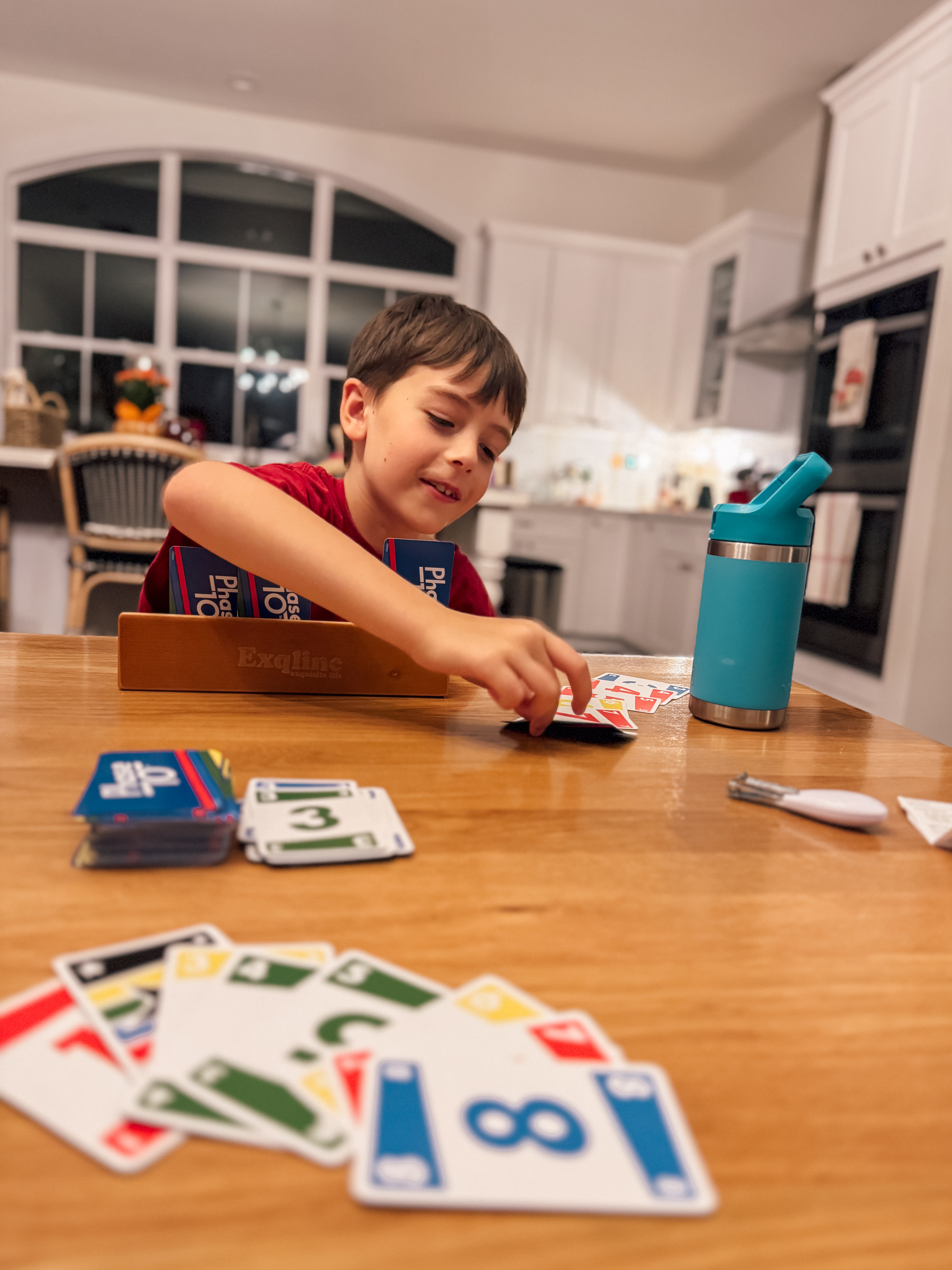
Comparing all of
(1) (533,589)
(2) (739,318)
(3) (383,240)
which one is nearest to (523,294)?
(3) (383,240)

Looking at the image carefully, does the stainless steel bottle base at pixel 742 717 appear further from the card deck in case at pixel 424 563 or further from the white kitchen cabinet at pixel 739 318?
the white kitchen cabinet at pixel 739 318

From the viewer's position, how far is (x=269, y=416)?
5.76 metres

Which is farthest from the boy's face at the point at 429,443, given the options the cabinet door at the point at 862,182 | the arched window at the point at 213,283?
the arched window at the point at 213,283

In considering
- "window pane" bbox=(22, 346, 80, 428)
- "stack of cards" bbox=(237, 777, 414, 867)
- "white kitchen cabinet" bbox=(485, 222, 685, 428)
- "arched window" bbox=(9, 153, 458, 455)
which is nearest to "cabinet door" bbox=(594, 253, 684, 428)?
"white kitchen cabinet" bbox=(485, 222, 685, 428)

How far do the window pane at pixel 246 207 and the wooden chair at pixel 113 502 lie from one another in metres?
3.34

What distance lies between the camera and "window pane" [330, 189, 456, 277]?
570cm

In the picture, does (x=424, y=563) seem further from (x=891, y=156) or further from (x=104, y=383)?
(x=104, y=383)

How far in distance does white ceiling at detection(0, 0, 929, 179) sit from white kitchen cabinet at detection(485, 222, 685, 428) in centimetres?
58

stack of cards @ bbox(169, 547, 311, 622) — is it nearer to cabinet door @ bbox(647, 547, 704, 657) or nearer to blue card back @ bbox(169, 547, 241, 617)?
blue card back @ bbox(169, 547, 241, 617)

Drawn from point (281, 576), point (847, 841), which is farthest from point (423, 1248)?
point (281, 576)

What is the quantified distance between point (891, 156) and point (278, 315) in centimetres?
372

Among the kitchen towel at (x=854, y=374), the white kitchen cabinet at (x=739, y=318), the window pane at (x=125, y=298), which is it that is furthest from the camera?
the window pane at (x=125, y=298)

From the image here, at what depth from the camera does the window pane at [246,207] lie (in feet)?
18.0

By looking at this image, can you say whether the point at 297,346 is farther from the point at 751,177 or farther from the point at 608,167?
the point at 751,177
